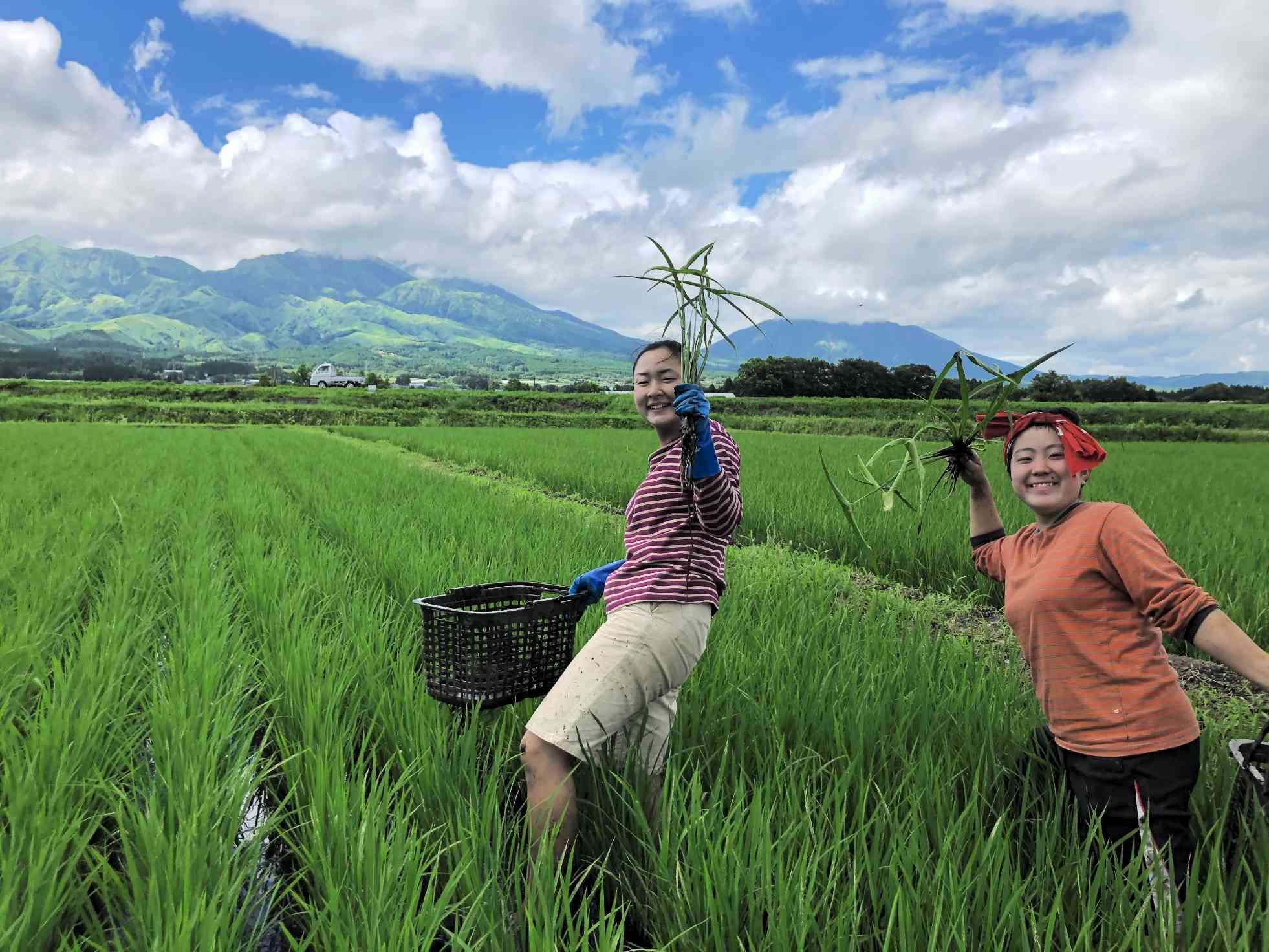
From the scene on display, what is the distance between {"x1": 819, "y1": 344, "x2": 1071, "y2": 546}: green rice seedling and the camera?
1.40m

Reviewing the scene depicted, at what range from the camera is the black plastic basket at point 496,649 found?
1677mm

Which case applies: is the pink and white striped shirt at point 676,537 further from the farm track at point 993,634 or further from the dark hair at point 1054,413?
the farm track at point 993,634

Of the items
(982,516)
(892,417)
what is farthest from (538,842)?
(892,417)

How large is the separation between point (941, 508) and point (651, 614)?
17.7 ft

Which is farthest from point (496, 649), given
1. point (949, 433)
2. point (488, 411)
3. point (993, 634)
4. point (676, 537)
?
point (488, 411)

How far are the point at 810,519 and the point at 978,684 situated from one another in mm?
3826

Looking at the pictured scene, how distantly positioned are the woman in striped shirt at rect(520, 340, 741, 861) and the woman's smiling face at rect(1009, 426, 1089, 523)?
645 mm

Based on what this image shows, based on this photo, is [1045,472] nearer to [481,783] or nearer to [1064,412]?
[1064,412]

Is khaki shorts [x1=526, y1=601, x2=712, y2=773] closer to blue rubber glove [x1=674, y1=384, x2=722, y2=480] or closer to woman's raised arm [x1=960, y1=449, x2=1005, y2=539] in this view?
blue rubber glove [x1=674, y1=384, x2=722, y2=480]

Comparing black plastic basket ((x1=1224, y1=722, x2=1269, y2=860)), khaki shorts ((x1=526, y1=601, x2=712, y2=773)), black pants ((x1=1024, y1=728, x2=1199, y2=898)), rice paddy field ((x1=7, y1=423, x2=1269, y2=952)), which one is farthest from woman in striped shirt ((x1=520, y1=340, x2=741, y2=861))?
black plastic basket ((x1=1224, y1=722, x2=1269, y2=860))

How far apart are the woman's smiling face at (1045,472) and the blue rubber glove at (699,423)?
671mm

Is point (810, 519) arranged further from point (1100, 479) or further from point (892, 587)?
point (1100, 479)

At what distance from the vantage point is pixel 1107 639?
1.50m

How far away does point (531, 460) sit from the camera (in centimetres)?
1116
